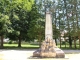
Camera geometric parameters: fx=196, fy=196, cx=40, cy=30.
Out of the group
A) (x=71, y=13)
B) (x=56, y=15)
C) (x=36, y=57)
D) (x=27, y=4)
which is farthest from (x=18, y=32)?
(x=36, y=57)

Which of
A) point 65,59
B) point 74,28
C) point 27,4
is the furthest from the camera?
point 27,4

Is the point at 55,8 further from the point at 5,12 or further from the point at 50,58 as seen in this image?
the point at 50,58

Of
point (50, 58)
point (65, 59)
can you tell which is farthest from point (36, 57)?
point (65, 59)

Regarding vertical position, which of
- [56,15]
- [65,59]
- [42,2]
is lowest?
[65,59]

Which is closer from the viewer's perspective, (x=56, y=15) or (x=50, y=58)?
(x=50, y=58)

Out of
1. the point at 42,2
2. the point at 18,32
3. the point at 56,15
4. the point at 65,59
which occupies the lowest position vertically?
the point at 65,59

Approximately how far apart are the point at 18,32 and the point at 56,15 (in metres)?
7.59

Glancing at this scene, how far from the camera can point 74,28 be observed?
32.5 metres

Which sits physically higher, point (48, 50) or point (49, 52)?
point (48, 50)

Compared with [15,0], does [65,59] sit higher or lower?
lower

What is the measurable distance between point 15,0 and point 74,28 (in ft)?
36.7

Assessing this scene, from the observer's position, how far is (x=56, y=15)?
3544 centimetres

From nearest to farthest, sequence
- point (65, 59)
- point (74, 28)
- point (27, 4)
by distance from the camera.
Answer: point (65, 59) < point (74, 28) < point (27, 4)

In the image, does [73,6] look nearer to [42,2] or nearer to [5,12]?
[42,2]
